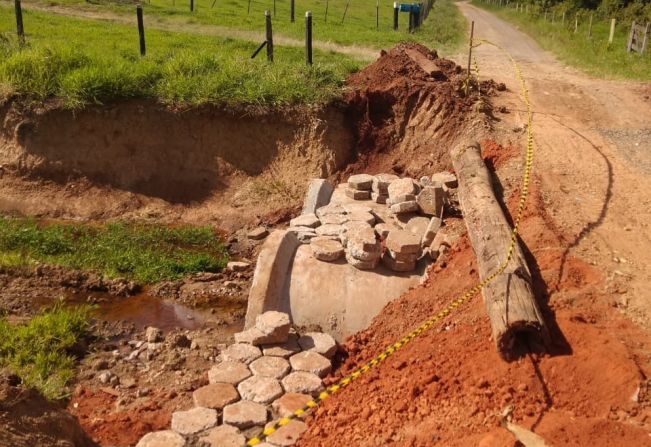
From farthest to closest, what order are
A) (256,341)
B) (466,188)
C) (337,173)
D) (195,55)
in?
(195,55) → (337,173) → (466,188) → (256,341)

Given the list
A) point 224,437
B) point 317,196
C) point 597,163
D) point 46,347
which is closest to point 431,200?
point 317,196

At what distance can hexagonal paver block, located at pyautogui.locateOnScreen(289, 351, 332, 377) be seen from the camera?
7145mm

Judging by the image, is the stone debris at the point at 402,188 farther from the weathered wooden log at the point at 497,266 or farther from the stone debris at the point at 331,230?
the stone debris at the point at 331,230

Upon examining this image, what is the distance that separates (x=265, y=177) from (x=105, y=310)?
183 inches

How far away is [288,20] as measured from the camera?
26.5 m

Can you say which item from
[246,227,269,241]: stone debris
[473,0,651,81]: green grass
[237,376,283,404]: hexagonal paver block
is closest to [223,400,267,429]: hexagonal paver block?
[237,376,283,404]: hexagonal paver block

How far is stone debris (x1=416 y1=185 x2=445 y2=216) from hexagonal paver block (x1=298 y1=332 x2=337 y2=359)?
2.61 meters

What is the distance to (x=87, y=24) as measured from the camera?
2091 cm

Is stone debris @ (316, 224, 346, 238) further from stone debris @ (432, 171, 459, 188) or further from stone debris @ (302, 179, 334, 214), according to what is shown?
stone debris @ (432, 171, 459, 188)

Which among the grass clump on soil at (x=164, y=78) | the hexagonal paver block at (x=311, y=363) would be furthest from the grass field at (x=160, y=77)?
the hexagonal paver block at (x=311, y=363)

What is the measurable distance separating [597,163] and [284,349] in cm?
600

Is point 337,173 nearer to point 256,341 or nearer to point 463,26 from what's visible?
point 256,341

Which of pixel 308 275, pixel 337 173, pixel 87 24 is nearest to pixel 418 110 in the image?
pixel 337 173

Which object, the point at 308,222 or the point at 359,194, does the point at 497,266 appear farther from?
the point at 359,194
